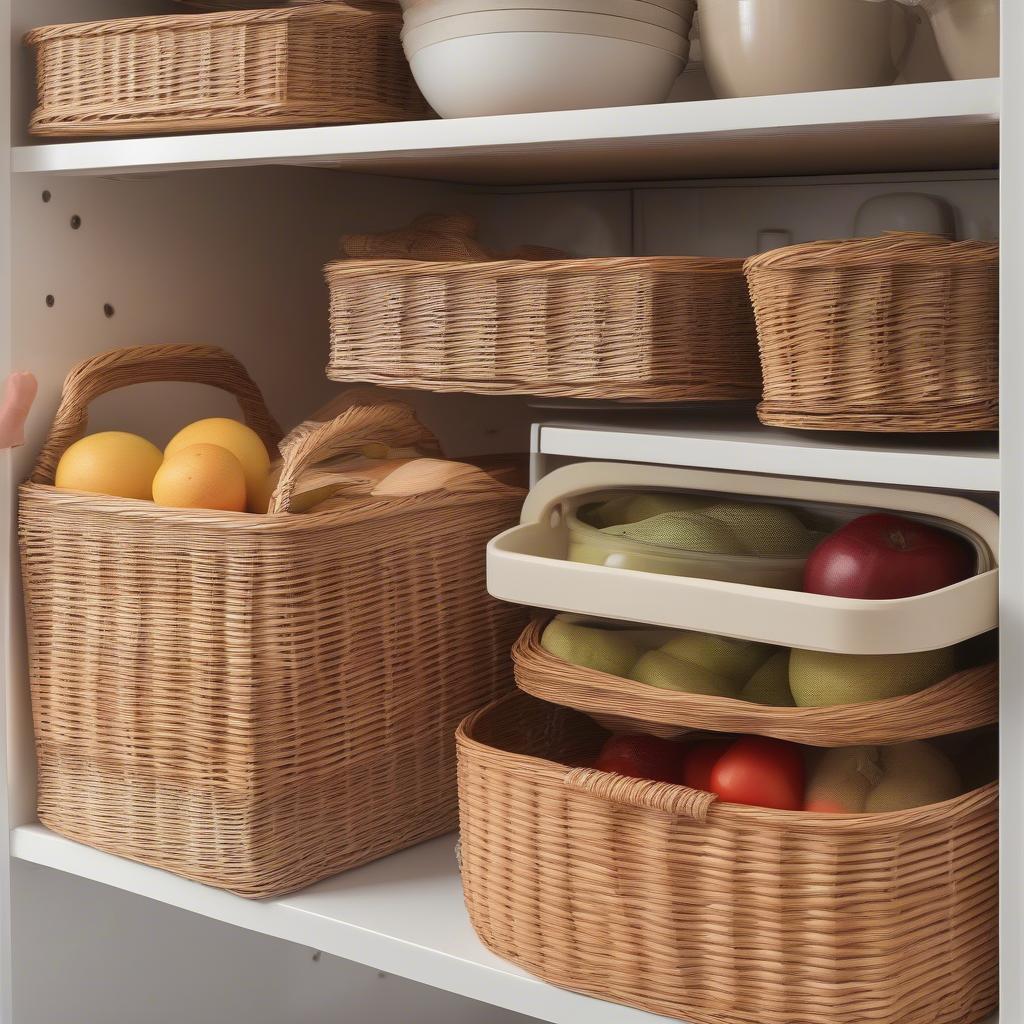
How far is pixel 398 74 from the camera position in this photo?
99cm

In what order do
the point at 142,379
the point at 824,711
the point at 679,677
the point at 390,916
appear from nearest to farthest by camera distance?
the point at 824,711 < the point at 679,677 < the point at 390,916 < the point at 142,379

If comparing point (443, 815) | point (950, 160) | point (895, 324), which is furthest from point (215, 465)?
point (950, 160)

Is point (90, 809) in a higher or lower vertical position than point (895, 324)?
lower

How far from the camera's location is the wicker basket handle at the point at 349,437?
0.92 m

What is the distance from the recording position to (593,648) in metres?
0.86

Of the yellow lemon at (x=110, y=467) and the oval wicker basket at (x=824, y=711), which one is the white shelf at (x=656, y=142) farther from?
the oval wicker basket at (x=824, y=711)

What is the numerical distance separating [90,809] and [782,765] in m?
0.55

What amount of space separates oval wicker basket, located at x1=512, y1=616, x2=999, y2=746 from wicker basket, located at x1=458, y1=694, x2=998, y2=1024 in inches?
1.6

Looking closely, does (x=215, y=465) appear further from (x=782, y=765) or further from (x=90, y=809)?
(x=782, y=765)

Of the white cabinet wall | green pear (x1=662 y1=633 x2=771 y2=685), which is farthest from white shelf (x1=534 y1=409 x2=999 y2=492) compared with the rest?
green pear (x1=662 y1=633 x2=771 y2=685)

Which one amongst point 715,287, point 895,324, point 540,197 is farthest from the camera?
point 540,197

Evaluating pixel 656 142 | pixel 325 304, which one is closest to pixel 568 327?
pixel 656 142

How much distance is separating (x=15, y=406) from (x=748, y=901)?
643 millimetres

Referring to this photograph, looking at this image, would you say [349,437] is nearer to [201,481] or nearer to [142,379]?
[201,481]
